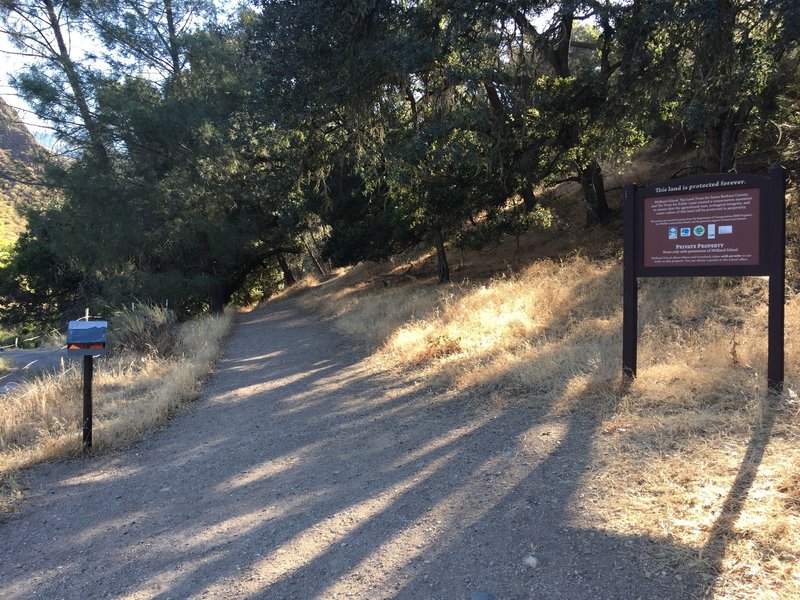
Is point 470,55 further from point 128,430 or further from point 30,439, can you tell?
point 30,439

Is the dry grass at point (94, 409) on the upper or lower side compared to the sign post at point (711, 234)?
lower

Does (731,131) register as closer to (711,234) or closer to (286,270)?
(711,234)

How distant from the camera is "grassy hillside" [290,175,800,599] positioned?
3311 millimetres

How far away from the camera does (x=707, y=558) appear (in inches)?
121

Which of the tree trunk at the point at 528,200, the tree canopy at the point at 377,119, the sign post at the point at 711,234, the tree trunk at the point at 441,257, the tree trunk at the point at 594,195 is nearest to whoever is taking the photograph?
the sign post at the point at 711,234

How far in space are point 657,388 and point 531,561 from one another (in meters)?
2.97

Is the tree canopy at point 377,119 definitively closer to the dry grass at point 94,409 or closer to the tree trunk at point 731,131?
the tree trunk at point 731,131

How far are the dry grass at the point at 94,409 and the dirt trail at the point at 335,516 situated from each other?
259mm

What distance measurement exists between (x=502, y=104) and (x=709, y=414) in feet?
35.9

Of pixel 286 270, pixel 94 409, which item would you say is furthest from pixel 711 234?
pixel 286 270

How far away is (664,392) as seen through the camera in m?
5.52

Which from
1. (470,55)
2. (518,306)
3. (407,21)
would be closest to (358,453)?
(518,306)

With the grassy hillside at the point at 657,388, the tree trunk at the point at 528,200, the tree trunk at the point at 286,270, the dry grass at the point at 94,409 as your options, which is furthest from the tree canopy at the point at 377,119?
the tree trunk at the point at 286,270

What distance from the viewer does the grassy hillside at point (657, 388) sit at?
3.31 meters
